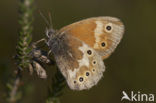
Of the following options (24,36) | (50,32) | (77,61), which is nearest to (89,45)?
(77,61)

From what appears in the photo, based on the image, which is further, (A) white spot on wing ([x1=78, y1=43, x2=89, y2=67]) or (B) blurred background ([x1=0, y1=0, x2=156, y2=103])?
(B) blurred background ([x1=0, y1=0, x2=156, y2=103])

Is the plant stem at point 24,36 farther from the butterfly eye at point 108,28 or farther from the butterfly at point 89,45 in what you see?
the butterfly eye at point 108,28

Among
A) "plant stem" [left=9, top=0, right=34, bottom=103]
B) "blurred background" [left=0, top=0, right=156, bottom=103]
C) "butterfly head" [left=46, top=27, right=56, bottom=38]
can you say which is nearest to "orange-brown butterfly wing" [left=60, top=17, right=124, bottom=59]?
"butterfly head" [left=46, top=27, right=56, bottom=38]

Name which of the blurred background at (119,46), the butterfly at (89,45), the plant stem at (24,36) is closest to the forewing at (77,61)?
the butterfly at (89,45)

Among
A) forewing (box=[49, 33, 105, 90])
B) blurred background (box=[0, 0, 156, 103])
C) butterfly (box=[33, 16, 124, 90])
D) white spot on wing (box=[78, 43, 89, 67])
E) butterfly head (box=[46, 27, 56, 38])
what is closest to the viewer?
forewing (box=[49, 33, 105, 90])

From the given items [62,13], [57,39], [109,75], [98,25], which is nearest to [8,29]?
[62,13]

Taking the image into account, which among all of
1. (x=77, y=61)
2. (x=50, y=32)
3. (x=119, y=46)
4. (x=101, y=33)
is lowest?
(x=77, y=61)

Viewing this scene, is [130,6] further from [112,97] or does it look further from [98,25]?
[98,25]

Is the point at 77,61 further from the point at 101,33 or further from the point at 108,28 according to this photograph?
the point at 108,28

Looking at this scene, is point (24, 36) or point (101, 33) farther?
point (101, 33)

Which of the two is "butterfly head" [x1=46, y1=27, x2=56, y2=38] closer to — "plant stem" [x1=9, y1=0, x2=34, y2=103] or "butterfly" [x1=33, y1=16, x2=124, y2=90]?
"butterfly" [x1=33, y1=16, x2=124, y2=90]
